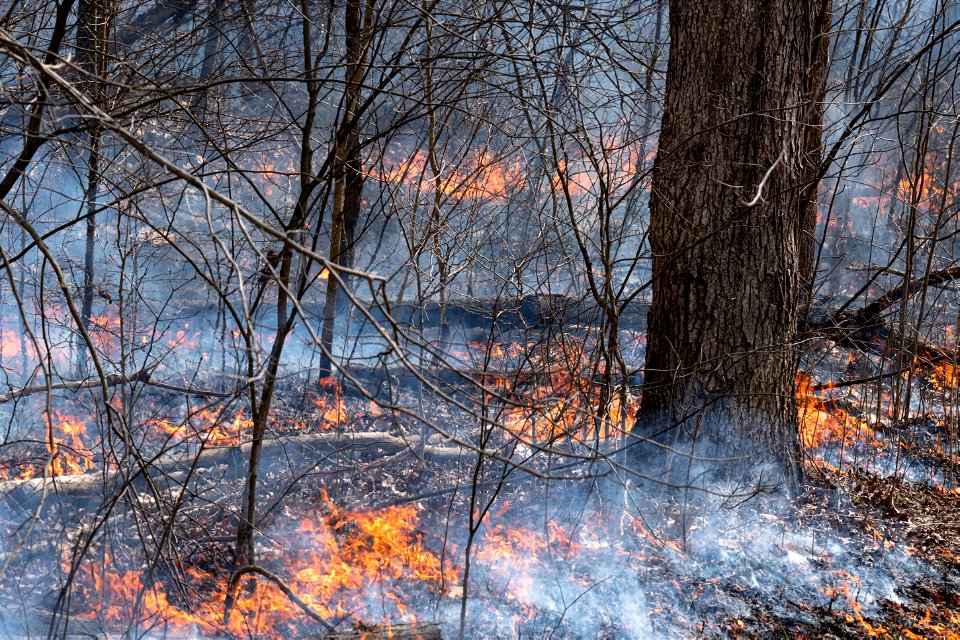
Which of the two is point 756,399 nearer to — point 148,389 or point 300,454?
point 300,454

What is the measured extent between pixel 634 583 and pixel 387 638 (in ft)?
5.94

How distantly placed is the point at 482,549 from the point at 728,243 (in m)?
2.84

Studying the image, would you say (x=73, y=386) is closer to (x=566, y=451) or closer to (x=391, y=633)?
(x=391, y=633)

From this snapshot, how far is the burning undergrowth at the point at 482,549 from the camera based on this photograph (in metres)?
4.02

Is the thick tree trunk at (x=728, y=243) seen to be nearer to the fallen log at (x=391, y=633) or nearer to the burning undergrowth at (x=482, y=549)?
the burning undergrowth at (x=482, y=549)

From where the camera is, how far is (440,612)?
4.15 metres

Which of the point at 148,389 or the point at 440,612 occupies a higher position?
the point at 148,389

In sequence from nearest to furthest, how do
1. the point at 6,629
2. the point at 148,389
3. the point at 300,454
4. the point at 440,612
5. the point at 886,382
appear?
the point at 6,629
the point at 440,612
the point at 300,454
the point at 148,389
the point at 886,382

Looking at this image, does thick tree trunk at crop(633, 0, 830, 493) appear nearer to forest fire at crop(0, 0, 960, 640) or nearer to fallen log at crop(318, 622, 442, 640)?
forest fire at crop(0, 0, 960, 640)

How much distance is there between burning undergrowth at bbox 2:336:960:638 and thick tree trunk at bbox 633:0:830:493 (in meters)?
0.47

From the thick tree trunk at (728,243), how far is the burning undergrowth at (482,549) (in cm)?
47

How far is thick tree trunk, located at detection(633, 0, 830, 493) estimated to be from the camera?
4973 mm

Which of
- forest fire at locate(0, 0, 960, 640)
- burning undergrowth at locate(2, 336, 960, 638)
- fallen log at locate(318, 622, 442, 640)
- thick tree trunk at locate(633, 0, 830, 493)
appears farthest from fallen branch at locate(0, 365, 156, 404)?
thick tree trunk at locate(633, 0, 830, 493)

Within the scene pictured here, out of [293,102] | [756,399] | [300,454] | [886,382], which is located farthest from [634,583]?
[293,102]
